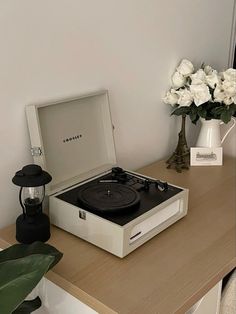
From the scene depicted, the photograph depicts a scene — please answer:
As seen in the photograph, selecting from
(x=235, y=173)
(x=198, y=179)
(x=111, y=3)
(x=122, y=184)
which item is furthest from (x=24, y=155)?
(x=235, y=173)

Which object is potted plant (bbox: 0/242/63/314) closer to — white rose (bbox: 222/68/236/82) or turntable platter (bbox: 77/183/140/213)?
turntable platter (bbox: 77/183/140/213)

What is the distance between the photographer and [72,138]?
1370 mm

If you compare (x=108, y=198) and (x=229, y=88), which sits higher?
(x=229, y=88)

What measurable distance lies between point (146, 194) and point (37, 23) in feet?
1.89

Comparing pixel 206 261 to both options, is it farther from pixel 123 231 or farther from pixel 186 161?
pixel 186 161

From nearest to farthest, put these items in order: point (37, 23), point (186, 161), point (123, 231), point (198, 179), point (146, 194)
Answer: point (123, 231), point (37, 23), point (146, 194), point (198, 179), point (186, 161)

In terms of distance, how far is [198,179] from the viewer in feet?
5.31

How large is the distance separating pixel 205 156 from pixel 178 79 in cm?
32

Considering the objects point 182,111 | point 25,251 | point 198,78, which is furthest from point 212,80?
point 25,251

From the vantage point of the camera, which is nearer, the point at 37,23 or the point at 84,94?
the point at 37,23

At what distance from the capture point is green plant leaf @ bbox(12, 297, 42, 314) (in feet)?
3.34

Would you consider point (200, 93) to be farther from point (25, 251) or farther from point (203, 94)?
point (25, 251)

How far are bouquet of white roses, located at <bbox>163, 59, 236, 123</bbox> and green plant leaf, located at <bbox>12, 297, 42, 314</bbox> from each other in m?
0.90

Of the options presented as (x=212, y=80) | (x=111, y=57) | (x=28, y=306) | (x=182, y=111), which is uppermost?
(x=111, y=57)
